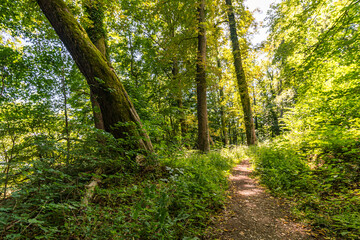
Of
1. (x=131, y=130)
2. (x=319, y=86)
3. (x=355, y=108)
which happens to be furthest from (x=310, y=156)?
(x=131, y=130)

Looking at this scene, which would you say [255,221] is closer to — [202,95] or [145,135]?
[145,135]

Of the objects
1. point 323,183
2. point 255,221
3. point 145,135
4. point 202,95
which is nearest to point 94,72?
point 145,135

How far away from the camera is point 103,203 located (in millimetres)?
2545

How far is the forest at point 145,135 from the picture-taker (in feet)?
6.40

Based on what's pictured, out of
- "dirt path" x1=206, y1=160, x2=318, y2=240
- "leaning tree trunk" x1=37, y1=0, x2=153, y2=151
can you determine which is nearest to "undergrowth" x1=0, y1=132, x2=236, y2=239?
"dirt path" x1=206, y1=160, x2=318, y2=240

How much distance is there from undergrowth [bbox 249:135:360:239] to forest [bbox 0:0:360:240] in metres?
0.03

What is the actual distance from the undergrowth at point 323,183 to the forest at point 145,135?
0.03 meters

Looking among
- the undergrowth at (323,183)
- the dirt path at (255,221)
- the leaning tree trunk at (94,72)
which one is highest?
the leaning tree trunk at (94,72)

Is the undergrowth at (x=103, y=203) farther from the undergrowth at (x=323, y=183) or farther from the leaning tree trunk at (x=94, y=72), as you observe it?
the undergrowth at (x=323, y=183)

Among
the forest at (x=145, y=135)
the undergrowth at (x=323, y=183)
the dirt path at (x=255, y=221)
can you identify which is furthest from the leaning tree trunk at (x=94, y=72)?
the undergrowth at (x=323, y=183)

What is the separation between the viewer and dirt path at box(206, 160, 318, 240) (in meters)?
2.25

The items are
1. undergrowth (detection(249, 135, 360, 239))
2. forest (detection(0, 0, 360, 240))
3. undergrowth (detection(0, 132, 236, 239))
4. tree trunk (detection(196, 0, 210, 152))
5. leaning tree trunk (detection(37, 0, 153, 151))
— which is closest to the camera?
undergrowth (detection(0, 132, 236, 239))

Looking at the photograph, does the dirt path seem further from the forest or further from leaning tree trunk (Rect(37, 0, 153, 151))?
leaning tree trunk (Rect(37, 0, 153, 151))

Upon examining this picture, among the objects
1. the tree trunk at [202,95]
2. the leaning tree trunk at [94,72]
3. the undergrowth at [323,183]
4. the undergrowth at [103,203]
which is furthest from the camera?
the tree trunk at [202,95]
